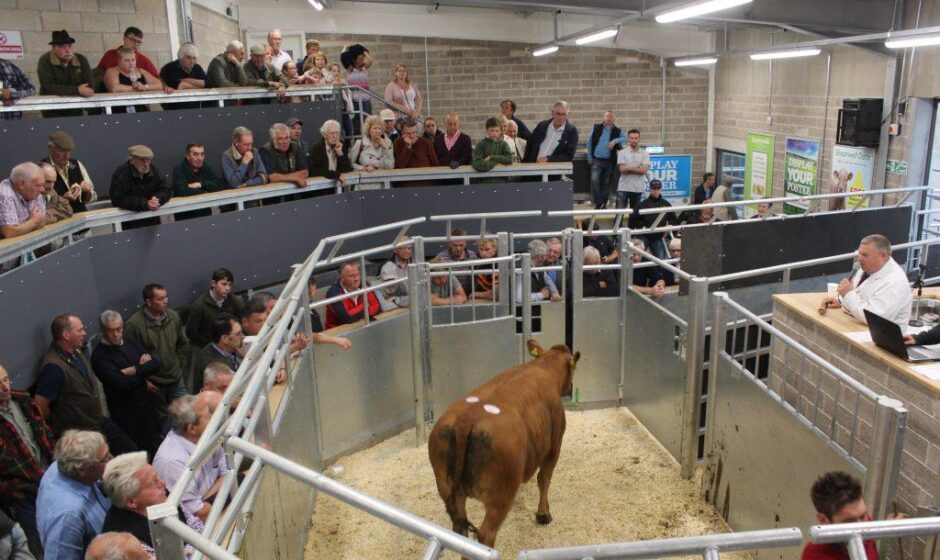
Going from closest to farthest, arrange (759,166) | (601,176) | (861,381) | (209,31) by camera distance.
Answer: (861,381) < (209,31) < (601,176) < (759,166)

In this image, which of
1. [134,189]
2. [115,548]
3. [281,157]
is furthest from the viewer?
[281,157]

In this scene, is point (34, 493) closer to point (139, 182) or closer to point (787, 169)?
point (139, 182)

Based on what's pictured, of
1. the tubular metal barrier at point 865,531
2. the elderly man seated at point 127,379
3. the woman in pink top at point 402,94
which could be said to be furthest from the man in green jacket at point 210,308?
the woman in pink top at point 402,94

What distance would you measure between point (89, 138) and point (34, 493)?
3.64 m

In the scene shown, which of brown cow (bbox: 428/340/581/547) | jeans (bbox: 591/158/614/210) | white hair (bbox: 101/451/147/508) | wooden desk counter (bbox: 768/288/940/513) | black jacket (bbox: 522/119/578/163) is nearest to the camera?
white hair (bbox: 101/451/147/508)

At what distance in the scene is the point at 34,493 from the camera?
3770mm

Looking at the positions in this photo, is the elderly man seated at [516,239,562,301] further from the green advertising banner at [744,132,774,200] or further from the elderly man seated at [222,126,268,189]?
the green advertising banner at [744,132,774,200]

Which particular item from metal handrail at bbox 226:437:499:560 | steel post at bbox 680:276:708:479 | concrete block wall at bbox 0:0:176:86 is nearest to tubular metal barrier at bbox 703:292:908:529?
steel post at bbox 680:276:708:479

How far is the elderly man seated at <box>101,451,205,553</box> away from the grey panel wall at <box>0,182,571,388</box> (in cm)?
186

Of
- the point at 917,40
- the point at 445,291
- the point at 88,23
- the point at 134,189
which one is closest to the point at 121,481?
the point at 134,189

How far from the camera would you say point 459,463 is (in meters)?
4.10

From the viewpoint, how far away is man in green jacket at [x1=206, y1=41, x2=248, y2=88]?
7.82 metres

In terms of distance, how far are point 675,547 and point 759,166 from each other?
13398 millimetres

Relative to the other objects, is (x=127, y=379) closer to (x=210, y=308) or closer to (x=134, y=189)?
(x=210, y=308)
